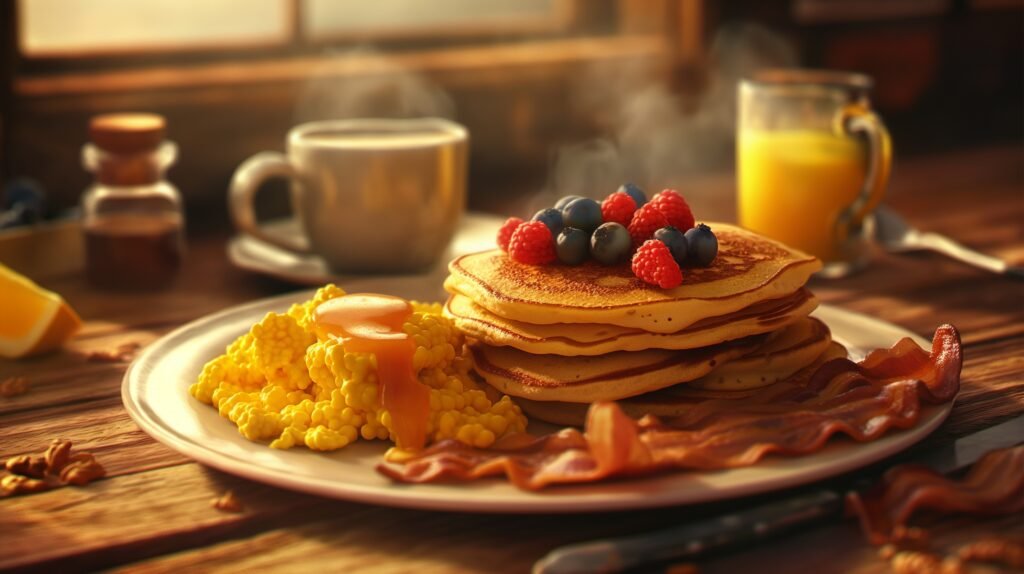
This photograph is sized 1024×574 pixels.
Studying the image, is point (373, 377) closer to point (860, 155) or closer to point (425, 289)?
point (425, 289)

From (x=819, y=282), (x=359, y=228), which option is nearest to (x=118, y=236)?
(x=359, y=228)

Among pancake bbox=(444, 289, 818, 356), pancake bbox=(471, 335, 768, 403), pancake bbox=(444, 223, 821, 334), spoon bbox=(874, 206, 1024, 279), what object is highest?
pancake bbox=(444, 223, 821, 334)

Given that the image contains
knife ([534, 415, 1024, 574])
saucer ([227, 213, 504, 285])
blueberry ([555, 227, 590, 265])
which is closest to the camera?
knife ([534, 415, 1024, 574])

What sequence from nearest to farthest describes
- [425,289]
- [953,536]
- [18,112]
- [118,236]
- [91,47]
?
[953,536]
[425,289]
[118,236]
[18,112]
[91,47]

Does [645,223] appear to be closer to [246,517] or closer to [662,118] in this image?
[246,517]

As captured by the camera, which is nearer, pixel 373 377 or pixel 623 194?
pixel 373 377

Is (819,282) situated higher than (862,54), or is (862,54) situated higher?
(862,54)

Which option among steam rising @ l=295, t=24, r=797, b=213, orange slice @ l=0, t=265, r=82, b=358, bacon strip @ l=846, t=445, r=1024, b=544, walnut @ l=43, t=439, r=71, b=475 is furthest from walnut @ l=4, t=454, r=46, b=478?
steam rising @ l=295, t=24, r=797, b=213

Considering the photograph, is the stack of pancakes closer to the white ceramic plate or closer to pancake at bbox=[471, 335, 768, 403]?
pancake at bbox=[471, 335, 768, 403]
